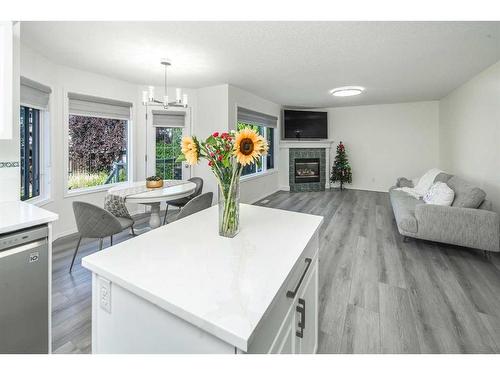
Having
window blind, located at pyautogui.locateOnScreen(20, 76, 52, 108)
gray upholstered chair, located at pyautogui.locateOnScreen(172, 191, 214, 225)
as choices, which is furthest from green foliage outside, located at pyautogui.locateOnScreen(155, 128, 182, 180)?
gray upholstered chair, located at pyautogui.locateOnScreen(172, 191, 214, 225)

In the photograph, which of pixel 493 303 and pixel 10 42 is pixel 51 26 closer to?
pixel 10 42

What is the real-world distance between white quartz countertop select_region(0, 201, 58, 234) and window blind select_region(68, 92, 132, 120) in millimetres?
2529

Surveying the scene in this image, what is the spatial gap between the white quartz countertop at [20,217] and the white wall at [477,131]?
16.2 feet

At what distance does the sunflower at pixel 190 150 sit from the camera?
3.76 ft

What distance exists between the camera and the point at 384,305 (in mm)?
2062

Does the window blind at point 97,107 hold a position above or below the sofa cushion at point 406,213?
above

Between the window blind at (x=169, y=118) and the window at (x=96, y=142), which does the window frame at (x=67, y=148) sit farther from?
the window blind at (x=169, y=118)

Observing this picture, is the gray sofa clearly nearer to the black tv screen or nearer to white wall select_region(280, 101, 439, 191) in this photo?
white wall select_region(280, 101, 439, 191)

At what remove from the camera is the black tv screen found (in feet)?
23.8

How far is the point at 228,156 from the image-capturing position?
1152mm

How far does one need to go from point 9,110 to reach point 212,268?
5.65 ft

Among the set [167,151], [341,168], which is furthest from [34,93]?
[341,168]

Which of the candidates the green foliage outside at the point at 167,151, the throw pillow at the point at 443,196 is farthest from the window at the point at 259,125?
the throw pillow at the point at 443,196
